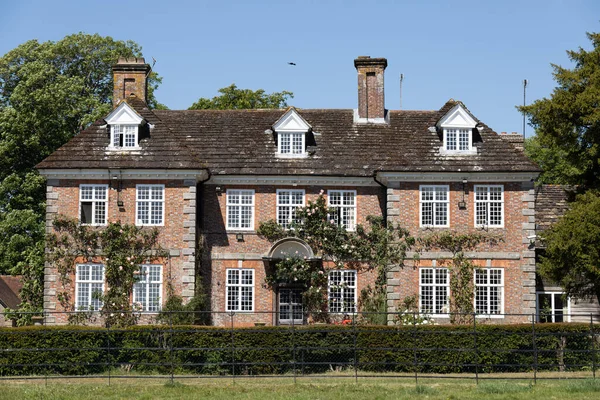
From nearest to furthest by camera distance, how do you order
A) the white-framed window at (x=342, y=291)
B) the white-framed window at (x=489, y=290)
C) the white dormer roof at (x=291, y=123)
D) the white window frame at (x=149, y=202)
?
1. the white-framed window at (x=489, y=290)
2. the white window frame at (x=149, y=202)
3. the white-framed window at (x=342, y=291)
4. the white dormer roof at (x=291, y=123)

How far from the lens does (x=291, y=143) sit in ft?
117

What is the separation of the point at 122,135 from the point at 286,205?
6.56 m

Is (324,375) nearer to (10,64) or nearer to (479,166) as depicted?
(479,166)

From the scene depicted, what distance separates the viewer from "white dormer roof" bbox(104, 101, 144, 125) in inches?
1352

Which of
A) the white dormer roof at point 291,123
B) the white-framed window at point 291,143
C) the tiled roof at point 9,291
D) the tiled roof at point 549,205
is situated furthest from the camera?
the tiled roof at point 9,291

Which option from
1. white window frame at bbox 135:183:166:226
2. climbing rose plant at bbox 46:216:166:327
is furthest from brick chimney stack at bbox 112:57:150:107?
climbing rose plant at bbox 46:216:166:327

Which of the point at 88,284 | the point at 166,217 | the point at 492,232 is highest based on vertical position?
the point at 166,217

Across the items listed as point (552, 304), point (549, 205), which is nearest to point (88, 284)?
point (552, 304)

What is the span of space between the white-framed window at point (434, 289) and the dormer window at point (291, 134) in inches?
260

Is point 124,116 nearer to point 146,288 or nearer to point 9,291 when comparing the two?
point 146,288

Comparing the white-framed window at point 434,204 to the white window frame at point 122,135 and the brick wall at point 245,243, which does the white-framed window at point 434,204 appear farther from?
the white window frame at point 122,135

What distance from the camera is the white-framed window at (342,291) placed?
34.0m

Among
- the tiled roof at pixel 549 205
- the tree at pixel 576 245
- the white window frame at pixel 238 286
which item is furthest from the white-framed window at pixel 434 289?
the white window frame at pixel 238 286

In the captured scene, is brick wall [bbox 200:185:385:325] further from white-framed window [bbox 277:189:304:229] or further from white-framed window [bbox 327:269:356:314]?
white-framed window [bbox 327:269:356:314]
